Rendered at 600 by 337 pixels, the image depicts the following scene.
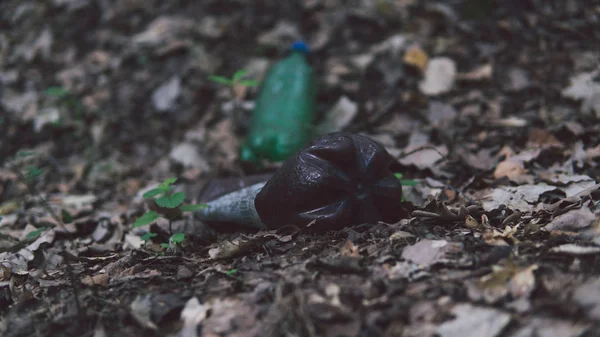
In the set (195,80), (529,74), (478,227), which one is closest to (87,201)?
(195,80)

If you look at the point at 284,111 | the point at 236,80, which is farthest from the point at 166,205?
the point at 284,111

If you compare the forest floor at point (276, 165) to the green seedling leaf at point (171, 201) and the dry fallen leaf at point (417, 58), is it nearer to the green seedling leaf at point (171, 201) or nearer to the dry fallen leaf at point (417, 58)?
the dry fallen leaf at point (417, 58)

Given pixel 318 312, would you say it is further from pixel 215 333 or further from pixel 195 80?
pixel 195 80

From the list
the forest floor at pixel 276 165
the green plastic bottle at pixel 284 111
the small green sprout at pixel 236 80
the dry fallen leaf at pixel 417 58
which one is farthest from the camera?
the dry fallen leaf at pixel 417 58

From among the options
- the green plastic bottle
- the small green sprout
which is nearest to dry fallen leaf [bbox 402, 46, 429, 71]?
the green plastic bottle

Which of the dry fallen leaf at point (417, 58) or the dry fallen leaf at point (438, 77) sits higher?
the dry fallen leaf at point (417, 58)

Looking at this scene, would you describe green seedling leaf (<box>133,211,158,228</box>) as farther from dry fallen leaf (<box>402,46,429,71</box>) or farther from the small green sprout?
dry fallen leaf (<box>402,46,429,71</box>)

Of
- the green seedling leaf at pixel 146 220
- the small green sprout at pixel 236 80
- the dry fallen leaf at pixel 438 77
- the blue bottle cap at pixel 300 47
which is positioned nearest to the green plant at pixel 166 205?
the green seedling leaf at pixel 146 220

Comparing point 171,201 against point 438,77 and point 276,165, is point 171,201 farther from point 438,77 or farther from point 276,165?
point 438,77
